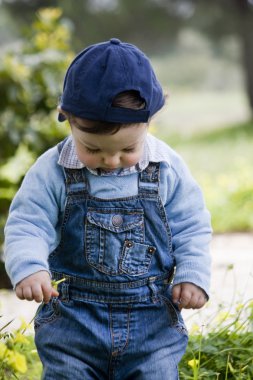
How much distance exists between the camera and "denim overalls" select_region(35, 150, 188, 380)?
211cm

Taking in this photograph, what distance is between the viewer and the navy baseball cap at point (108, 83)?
1.93 metres

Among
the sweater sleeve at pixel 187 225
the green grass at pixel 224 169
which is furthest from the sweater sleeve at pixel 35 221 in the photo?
the green grass at pixel 224 169

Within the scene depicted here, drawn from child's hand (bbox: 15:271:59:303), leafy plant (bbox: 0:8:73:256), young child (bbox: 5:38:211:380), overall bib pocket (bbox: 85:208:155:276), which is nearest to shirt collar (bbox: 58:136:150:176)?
young child (bbox: 5:38:211:380)

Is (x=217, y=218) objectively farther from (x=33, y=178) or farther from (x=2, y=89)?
(x=33, y=178)

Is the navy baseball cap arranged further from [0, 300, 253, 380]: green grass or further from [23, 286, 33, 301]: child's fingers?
[0, 300, 253, 380]: green grass

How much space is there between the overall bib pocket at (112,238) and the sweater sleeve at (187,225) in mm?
137

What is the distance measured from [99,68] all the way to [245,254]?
9.01 ft

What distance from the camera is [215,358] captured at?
2.50 meters

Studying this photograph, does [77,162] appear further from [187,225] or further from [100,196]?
[187,225]

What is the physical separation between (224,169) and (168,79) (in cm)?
1781

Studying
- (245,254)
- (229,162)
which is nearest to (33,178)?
(245,254)

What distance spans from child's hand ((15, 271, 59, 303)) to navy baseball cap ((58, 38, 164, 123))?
1.40ft

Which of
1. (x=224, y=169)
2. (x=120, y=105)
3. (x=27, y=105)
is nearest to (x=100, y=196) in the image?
(x=120, y=105)

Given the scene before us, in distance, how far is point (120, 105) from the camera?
1.95 m
